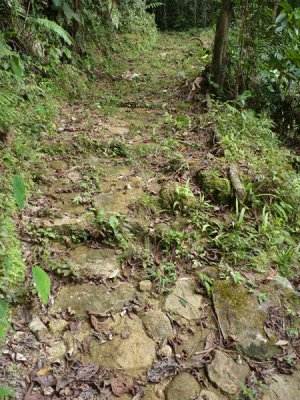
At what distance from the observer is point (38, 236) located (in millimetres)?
3332

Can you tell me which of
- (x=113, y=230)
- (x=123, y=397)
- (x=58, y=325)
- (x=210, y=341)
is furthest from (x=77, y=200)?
(x=123, y=397)

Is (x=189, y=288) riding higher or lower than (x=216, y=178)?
lower

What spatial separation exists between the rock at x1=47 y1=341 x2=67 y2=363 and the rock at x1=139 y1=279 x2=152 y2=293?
0.82 meters

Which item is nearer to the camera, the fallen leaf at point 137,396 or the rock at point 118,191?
the fallen leaf at point 137,396

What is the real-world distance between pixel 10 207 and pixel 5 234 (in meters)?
0.53

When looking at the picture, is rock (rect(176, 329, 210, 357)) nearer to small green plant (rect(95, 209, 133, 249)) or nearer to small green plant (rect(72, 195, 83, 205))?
small green plant (rect(95, 209, 133, 249))

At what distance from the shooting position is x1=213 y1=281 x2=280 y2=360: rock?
2.82 meters

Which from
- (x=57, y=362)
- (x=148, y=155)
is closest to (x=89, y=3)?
(x=148, y=155)

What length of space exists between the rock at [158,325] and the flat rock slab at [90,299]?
222mm

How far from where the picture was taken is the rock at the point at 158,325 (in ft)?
9.23

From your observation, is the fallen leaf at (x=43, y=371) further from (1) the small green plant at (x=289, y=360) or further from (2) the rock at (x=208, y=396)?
(1) the small green plant at (x=289, y=360)

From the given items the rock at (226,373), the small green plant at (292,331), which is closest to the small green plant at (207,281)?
the rock at (226,373)

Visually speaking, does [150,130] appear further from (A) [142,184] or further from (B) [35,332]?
(B) [35,332]

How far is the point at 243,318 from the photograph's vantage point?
9.84 feet
